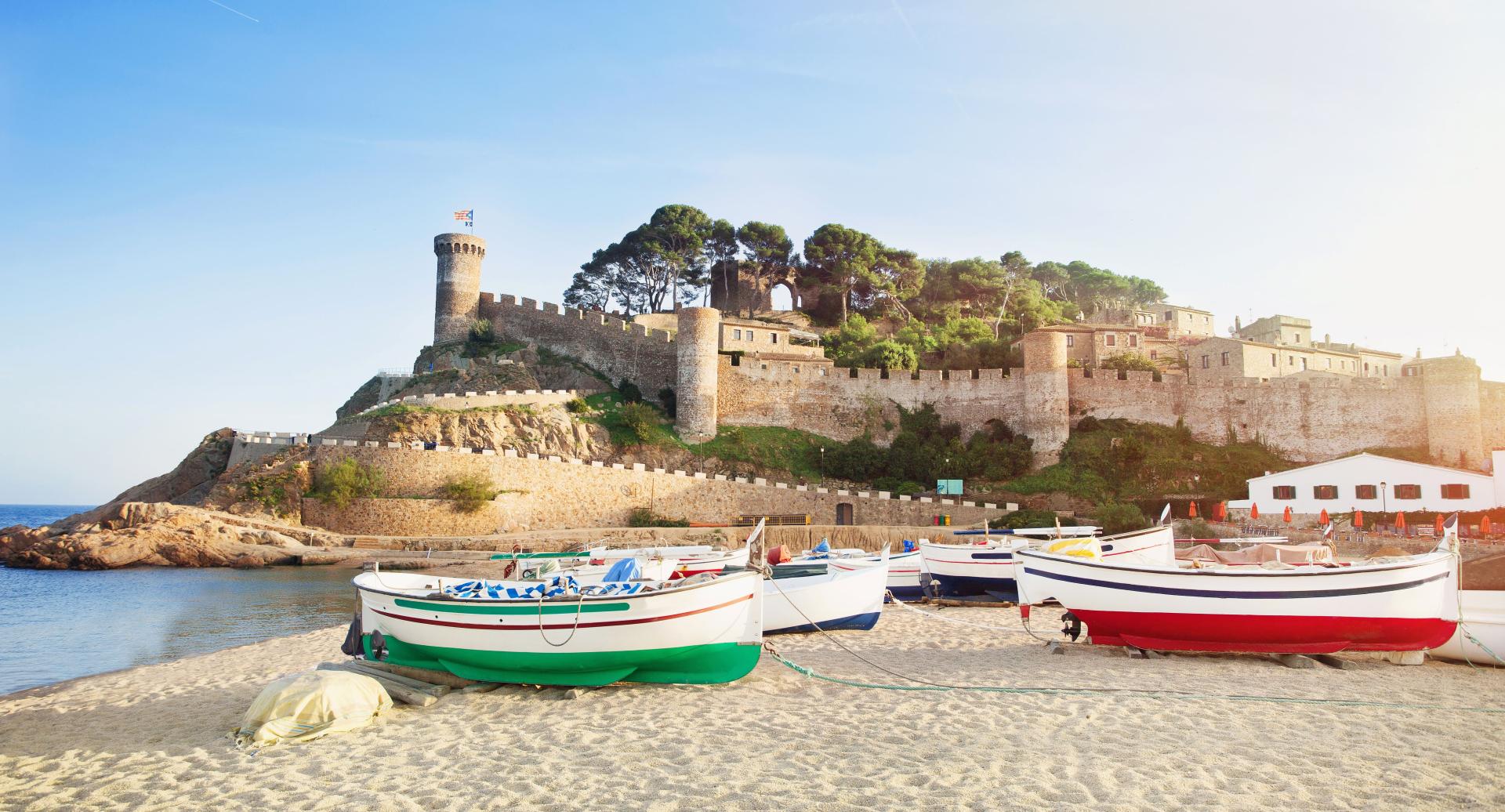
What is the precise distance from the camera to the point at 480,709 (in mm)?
7637

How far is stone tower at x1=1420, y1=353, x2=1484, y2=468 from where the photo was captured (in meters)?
32.4

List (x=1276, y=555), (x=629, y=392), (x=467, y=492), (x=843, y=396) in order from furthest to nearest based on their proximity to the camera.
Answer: (x=629, y=392), (x=843, y=396), (x=467, y=492), (x=1276, y=555)

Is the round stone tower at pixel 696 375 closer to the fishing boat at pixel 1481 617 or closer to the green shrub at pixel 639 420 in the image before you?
the green shrub at pixel 639 420

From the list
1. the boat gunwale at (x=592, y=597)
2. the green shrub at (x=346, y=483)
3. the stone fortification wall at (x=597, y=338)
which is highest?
the stone fortification wall at (x=597, y=338)

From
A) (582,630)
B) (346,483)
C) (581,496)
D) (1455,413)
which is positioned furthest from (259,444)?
(1455,413)

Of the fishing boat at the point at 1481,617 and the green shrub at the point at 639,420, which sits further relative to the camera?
the green shrub at the point at 639,420

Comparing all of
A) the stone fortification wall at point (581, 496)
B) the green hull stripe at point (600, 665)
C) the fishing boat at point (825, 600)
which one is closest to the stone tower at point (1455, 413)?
the stone fortification wall at point (581, 496)

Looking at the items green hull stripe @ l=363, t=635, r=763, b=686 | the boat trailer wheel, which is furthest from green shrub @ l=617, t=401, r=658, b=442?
green hull stripe @ l=363, t=635, r=763, b=686

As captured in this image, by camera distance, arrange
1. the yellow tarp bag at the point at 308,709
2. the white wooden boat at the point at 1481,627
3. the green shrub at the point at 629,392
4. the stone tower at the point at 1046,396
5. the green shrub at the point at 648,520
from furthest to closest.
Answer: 1. the green shrub at the point at 629,392
2. the stone tower at the point at 1046,396
3. the green shrub at the point at 648,520
4. the white wooden boat at the point at 1481,627
5. the yellow tarp bag at the point at 308,709

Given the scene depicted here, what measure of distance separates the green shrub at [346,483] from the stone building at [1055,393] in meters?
11.9

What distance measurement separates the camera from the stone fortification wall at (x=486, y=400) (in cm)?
3177

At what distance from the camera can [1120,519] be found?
2639 cm

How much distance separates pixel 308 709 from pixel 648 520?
72.6ft

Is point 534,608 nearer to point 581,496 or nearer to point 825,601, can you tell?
point 825,601
